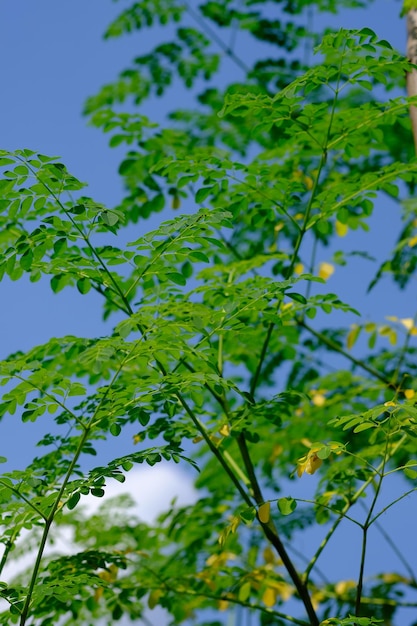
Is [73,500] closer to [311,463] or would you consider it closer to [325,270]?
[311,463]

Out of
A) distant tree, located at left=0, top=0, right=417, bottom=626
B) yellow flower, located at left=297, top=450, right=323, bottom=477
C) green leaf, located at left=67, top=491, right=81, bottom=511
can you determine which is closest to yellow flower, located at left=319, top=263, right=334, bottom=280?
distant tree, located at left=0, top=0, right=417, bottom=626

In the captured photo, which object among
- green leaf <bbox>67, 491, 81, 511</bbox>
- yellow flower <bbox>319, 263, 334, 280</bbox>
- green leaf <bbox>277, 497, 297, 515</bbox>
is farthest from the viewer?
yellow flower <bbox>319, 263, 334, 280</bbox>

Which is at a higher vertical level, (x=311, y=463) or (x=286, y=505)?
(x=311, y=463)

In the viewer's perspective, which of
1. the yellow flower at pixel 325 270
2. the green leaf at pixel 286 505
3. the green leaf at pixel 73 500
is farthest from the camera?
the yellow flower at pixel 325 270

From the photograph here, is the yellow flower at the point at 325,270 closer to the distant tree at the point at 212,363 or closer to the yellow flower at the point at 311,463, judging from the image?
the distant tree at the point at 212,363

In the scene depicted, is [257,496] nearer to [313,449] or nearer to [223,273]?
[313,449]

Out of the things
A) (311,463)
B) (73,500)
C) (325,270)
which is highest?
(325,270)

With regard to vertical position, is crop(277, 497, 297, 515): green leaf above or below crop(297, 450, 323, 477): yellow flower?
below

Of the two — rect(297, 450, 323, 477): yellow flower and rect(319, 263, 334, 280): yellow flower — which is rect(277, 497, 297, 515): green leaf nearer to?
rect(297, 450, 323, 477): yellow flower

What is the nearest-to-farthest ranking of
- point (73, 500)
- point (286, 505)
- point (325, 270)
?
1. point (73, 500)
2. point (286, 505)
3. point (325, 270)

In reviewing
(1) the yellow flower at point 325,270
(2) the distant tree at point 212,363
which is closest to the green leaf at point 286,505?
(2) the distant tree at point 212,363

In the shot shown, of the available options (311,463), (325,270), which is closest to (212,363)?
(311,463)

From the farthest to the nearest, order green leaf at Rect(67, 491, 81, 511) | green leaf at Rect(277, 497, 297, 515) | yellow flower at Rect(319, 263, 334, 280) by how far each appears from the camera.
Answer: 1. yellow flower at Rect(319, 263, 334, 280)
2. green leaf at Rect(277, 497, 297, 515)
3. green leaf at Rect(67, 491, 81, 511)

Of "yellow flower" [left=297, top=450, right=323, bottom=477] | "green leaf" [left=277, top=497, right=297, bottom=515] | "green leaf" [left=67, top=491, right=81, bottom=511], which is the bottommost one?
"green leaf" [left=67, top=491, right=81, bottom=511]
